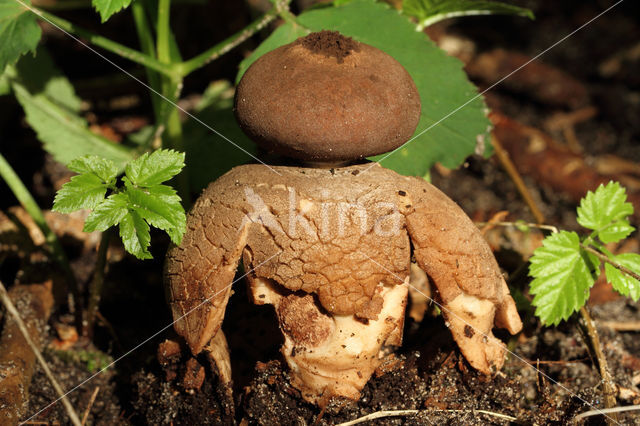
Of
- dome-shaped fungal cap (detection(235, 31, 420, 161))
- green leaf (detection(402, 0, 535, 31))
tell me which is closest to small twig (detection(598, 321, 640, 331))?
green leaf (detection(402, 0, 535, 31))

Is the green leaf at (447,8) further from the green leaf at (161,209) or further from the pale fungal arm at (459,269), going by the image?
the green leaf at (161,209)

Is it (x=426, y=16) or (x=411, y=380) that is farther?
(x=426, y=16)

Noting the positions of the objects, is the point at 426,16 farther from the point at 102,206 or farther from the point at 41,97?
the point at 41,97

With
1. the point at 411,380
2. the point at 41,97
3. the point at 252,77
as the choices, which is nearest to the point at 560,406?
the point at 411,380

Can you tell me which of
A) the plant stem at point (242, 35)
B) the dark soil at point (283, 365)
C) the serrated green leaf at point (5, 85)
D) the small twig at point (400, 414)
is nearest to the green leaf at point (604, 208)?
the dark soil at point (283, 365)

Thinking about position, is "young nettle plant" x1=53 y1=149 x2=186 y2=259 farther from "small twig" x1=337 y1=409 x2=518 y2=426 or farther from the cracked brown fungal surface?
"small twig" x1=337 y1=409 x2=518 y2=426

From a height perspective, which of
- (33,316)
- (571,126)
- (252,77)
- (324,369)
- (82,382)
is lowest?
(571,126)
